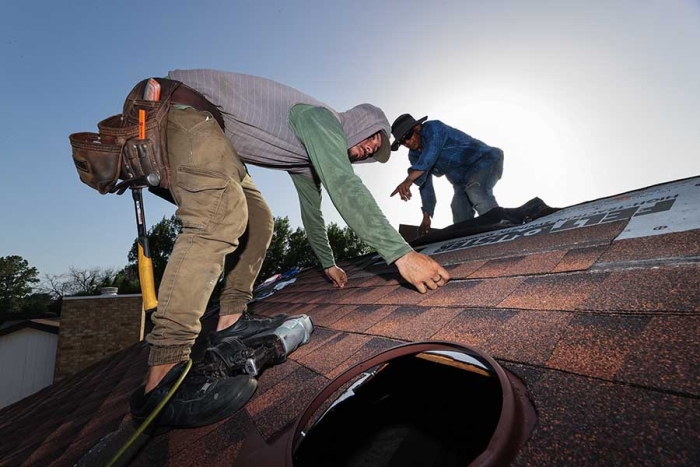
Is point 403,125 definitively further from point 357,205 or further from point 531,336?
point 531,336

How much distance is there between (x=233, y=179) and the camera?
1.33m

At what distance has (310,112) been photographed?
148 centimetres

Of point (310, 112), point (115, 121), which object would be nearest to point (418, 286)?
point (310, 112)

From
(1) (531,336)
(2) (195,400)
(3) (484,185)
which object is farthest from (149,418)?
(3) (484,185)

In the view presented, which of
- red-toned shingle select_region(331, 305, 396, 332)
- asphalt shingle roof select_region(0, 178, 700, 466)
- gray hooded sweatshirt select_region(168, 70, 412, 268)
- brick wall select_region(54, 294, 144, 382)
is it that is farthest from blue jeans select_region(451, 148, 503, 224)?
brick wall select_region(54, 294, 144, 382)

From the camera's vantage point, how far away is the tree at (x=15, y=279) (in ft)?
87.1

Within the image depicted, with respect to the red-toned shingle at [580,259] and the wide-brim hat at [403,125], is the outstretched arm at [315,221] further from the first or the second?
the red-toned shingle at [580,259]

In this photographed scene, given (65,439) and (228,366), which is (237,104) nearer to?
(228,366)

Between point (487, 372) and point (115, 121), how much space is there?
176 centimetres

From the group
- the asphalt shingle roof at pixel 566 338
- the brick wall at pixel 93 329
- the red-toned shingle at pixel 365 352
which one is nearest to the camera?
the asphalt shingle roof at pixel 566 338

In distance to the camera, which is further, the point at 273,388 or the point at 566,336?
the point at 273,388

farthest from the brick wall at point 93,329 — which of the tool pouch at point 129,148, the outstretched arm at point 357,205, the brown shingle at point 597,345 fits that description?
the brown shingle at point 597,345

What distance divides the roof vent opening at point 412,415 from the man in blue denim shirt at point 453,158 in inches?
112

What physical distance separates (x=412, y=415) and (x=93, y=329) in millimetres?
12408
